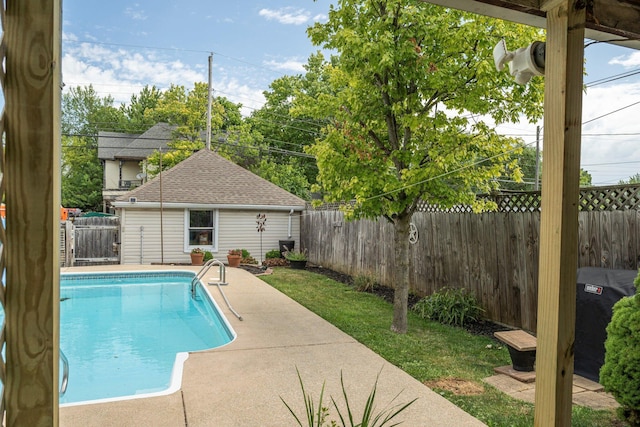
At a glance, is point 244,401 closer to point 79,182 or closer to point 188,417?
point 188,417

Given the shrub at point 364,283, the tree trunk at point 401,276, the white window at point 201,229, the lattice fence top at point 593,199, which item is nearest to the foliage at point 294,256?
the white window at point 201,229

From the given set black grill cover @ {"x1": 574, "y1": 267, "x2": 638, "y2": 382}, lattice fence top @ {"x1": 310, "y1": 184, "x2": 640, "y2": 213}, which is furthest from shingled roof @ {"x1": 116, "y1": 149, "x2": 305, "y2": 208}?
black grill cover @ {"x1": 574, "y1": 267, "x2": 638, "y2": 382}

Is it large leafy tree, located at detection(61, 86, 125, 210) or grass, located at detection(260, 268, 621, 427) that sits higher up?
large leafy tree, located at detection(61, 86, 125, 210)

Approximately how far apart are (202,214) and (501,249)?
35.2ft

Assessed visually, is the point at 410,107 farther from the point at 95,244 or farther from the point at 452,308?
the point at 95,244

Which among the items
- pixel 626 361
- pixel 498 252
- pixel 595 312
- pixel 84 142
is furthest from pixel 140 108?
pixel 626 361

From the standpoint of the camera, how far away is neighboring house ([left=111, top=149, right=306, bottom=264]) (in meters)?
13.9

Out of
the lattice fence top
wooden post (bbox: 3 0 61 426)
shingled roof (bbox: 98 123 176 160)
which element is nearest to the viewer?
wooden post (bbox: 3 0 61 426)

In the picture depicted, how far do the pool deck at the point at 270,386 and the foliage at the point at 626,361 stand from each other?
1005 mm

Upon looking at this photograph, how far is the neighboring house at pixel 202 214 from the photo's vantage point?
13.9 m

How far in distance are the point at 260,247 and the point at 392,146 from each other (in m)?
9.75

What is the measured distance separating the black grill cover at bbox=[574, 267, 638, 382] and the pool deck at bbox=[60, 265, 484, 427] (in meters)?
1.63

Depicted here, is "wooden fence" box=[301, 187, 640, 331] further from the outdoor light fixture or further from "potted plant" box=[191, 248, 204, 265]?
"potted plant" box=[191, 248, 204, 265]

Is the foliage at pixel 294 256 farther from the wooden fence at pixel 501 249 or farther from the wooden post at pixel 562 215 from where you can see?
the wooden post at pixel 562 215
